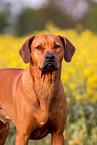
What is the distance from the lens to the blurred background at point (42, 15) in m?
35.7

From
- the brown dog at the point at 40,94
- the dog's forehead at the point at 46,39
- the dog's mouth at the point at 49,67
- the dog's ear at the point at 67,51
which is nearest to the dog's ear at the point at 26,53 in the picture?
the brown dog at the point at 40,94

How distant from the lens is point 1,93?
417 cm

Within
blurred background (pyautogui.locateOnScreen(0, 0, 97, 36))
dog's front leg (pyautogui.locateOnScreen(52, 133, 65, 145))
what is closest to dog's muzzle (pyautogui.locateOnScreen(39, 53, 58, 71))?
dog's front leg (pyautogui.locateOnScreen(52, 133, 65, 145))

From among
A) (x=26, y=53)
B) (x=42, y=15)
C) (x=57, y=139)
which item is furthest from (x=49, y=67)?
(x=42, y=15)

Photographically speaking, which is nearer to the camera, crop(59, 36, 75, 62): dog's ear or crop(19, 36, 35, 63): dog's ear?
crop(19, 36, 35, 63): dog's ear

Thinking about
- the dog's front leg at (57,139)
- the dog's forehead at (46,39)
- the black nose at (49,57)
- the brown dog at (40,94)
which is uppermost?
the dog's forehead at (46,39)

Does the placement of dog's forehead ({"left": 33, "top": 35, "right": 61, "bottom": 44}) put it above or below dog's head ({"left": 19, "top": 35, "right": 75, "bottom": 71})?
above

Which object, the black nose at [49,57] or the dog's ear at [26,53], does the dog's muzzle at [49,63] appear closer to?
the black nose at [49,57]

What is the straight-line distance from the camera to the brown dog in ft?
11.3

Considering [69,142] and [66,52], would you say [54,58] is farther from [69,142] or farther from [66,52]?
[69,142]

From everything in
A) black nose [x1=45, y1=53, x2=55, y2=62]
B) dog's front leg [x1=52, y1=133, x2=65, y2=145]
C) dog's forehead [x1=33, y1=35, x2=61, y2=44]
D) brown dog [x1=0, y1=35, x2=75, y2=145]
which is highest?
dog's forehead [x1=33, y1=35, x2=61, y2=44]

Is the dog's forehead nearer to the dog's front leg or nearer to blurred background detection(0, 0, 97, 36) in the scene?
the dog's front leg

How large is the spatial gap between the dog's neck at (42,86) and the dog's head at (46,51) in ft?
0.59

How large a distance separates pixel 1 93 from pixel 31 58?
2.81 ft
